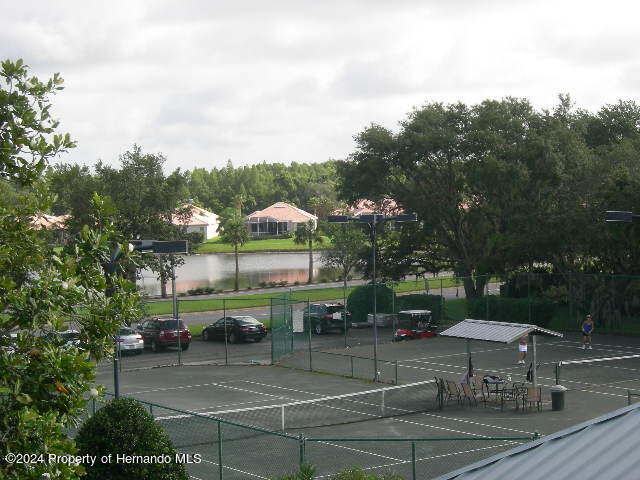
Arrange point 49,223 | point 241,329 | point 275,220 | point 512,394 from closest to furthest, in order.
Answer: point 512,394, point 241,329, point 49,223, point 275,220

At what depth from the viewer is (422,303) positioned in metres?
50.2

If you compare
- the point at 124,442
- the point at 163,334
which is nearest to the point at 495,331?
the point at 124,442

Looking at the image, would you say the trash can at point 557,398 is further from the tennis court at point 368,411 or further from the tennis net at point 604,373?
the tennis net at point 604,373

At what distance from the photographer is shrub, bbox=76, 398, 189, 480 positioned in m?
15.2

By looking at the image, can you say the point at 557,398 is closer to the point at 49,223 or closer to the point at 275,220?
the point at 49,223

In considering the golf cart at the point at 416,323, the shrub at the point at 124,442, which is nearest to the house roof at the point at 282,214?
the golf cart at the point at 416,323

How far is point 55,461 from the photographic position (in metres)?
9.56

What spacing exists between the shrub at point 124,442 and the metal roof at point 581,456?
6.40m

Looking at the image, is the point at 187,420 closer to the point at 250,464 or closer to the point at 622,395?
the point at 250,464

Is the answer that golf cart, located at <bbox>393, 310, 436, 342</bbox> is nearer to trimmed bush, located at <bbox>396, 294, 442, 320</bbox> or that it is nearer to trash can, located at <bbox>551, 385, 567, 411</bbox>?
trimmed bush, located at <bbox>396, 294, 442, 320</bbox>

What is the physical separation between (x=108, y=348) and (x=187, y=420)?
1137 cm

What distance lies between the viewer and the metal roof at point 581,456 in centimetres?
886

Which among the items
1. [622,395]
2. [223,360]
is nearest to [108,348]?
[622,395]

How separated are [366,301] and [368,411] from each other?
21816mm
